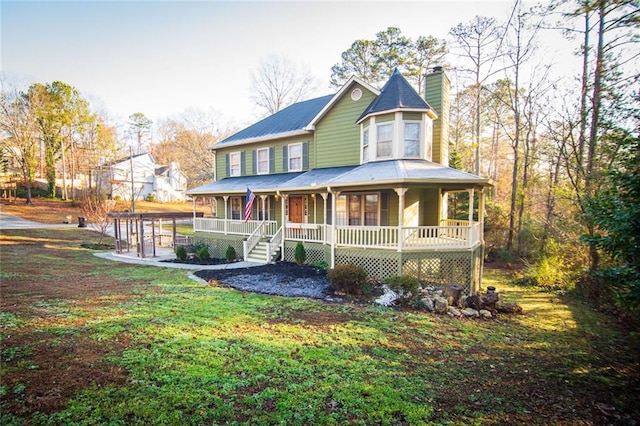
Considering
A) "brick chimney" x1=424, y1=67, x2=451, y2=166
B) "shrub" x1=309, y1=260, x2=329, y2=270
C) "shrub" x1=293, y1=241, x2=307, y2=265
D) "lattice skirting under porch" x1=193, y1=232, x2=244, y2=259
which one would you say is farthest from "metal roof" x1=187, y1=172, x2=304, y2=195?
"brick chimney" x1=424, y1=67, x2=451, y2=166

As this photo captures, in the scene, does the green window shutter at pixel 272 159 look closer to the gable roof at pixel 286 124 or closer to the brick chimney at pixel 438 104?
the gable roof at pixel 286 124

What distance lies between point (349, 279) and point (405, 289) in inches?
68.1

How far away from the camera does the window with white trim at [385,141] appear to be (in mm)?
12977

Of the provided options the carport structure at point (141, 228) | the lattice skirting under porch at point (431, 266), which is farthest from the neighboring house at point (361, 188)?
the carport structure at point (141, 228)

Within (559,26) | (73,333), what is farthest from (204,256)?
(559,26)

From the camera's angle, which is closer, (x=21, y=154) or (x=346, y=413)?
(x=346, y=413)

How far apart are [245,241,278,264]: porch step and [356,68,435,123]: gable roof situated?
764cm

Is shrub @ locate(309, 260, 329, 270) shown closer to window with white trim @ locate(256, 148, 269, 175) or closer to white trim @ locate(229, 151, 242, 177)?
window with white trim @ locate(256, 148, 269, 175)

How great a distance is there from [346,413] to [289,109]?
18.9m

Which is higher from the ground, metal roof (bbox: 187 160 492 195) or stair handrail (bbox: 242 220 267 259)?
metal roof (bbox: 187 160 492 195)

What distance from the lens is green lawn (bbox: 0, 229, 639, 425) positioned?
12.0 ft

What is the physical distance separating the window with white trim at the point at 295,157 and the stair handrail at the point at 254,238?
3.52m

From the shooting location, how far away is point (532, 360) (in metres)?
5.58

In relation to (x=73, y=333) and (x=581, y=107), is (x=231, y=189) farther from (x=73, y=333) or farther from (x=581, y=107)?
(x=581, y=107)
